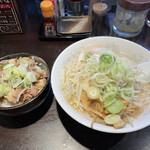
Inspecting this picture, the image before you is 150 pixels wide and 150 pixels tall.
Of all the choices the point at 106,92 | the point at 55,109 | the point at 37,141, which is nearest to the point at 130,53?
the point at 106,92

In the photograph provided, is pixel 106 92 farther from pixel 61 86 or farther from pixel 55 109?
pixel 55 109

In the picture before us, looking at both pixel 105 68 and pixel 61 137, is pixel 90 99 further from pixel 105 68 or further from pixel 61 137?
pixel 61 137

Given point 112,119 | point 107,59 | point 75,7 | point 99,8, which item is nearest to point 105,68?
point 107,59

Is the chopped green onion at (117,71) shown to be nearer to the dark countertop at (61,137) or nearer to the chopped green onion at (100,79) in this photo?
the chopped green onion at (100,79)

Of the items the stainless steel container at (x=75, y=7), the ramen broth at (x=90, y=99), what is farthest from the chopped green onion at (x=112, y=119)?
the stainless steel container at (x=75, y=7)

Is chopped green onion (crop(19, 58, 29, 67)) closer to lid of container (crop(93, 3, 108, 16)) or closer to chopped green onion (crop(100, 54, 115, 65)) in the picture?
chopped green onion (crop(100, 54, 115, 65))
